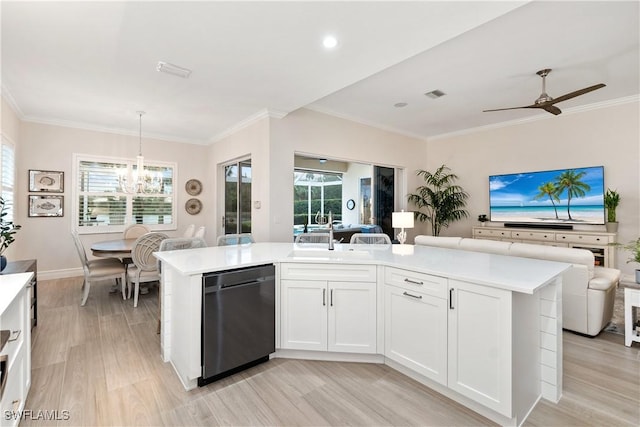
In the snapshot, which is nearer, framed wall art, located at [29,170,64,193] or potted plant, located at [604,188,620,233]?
potted plant, located at [604,188,620,233]

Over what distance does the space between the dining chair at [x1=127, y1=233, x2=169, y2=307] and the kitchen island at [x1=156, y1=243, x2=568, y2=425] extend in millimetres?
→ 1353

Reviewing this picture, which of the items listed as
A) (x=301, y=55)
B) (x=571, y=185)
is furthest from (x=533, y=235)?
(x=301, y=55)

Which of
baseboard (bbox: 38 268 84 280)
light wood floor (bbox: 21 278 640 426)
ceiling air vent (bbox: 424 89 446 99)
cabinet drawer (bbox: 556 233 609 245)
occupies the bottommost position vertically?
light wood floor (bbox: 21 278 640 426)

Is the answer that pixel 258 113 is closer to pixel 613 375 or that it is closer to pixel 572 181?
pixel 613 375

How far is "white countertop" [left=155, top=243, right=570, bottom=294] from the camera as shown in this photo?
180cm

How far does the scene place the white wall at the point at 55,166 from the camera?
15.7ft

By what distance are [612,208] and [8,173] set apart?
882cm

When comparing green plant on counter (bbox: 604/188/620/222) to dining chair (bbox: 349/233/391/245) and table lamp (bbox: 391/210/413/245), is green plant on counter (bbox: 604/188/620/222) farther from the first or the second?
dining chair (bbox: 349/233/391/245)

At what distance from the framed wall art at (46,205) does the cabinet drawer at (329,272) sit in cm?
496

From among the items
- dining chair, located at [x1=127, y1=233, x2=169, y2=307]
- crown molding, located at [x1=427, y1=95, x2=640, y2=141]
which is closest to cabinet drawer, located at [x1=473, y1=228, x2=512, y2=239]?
crown molding, located at [x1=427, y1=95, x2=640, y2=141]

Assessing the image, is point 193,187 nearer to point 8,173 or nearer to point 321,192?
point 8,173

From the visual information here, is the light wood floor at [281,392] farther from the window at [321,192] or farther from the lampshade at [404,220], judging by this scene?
the window at [321,192]

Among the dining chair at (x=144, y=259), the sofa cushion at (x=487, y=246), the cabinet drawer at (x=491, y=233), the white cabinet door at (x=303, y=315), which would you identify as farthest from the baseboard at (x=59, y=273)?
the cabinet drawer at (x=491, y=233)

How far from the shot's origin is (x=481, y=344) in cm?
179
